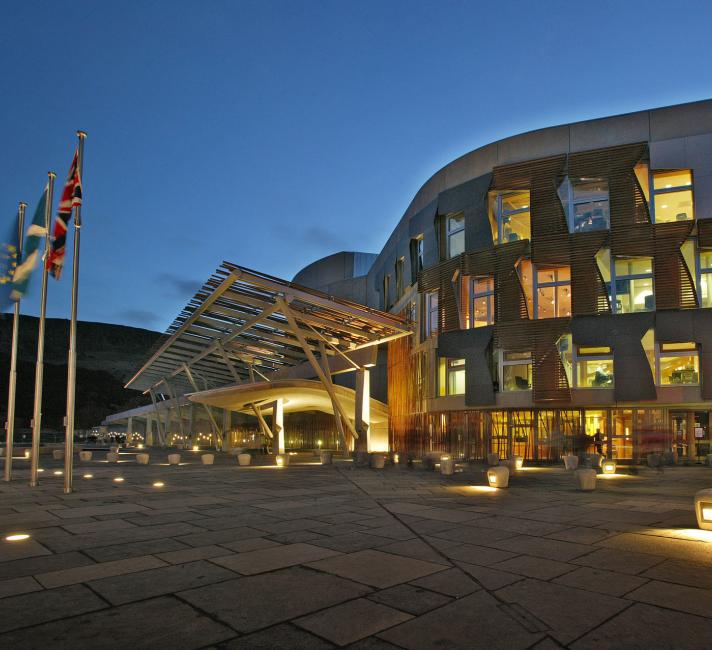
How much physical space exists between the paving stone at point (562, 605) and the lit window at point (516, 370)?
26.5m

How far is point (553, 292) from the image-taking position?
32.2 meters

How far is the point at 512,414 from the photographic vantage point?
3350 centimetres

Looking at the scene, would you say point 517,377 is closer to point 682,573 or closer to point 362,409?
point 362,409

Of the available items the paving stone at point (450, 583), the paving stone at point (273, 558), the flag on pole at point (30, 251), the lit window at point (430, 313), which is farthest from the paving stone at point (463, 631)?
the lit window at point (430, 313)

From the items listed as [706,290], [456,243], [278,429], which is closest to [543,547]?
[706,290]

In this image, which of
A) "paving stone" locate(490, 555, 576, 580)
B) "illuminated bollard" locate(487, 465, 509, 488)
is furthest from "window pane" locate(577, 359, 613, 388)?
"paving stone" locate(490, 555, 576, 580)

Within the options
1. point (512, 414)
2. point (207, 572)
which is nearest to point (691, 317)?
point (512, 414)

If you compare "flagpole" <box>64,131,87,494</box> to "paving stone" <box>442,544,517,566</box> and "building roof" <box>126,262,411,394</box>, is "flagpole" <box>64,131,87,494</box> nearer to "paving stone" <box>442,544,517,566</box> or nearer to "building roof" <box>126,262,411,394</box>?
"building roof" <box>126,262,411,394</box>

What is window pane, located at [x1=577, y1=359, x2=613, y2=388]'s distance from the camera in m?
30.5

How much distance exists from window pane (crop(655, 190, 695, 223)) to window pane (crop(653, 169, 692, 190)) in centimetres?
44

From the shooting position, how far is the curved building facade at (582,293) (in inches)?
1148

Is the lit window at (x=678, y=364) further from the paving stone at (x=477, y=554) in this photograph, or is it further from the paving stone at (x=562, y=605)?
the paving stone at (x=562, y=605)

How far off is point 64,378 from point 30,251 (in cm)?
14306

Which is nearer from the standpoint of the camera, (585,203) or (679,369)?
(679,369)
